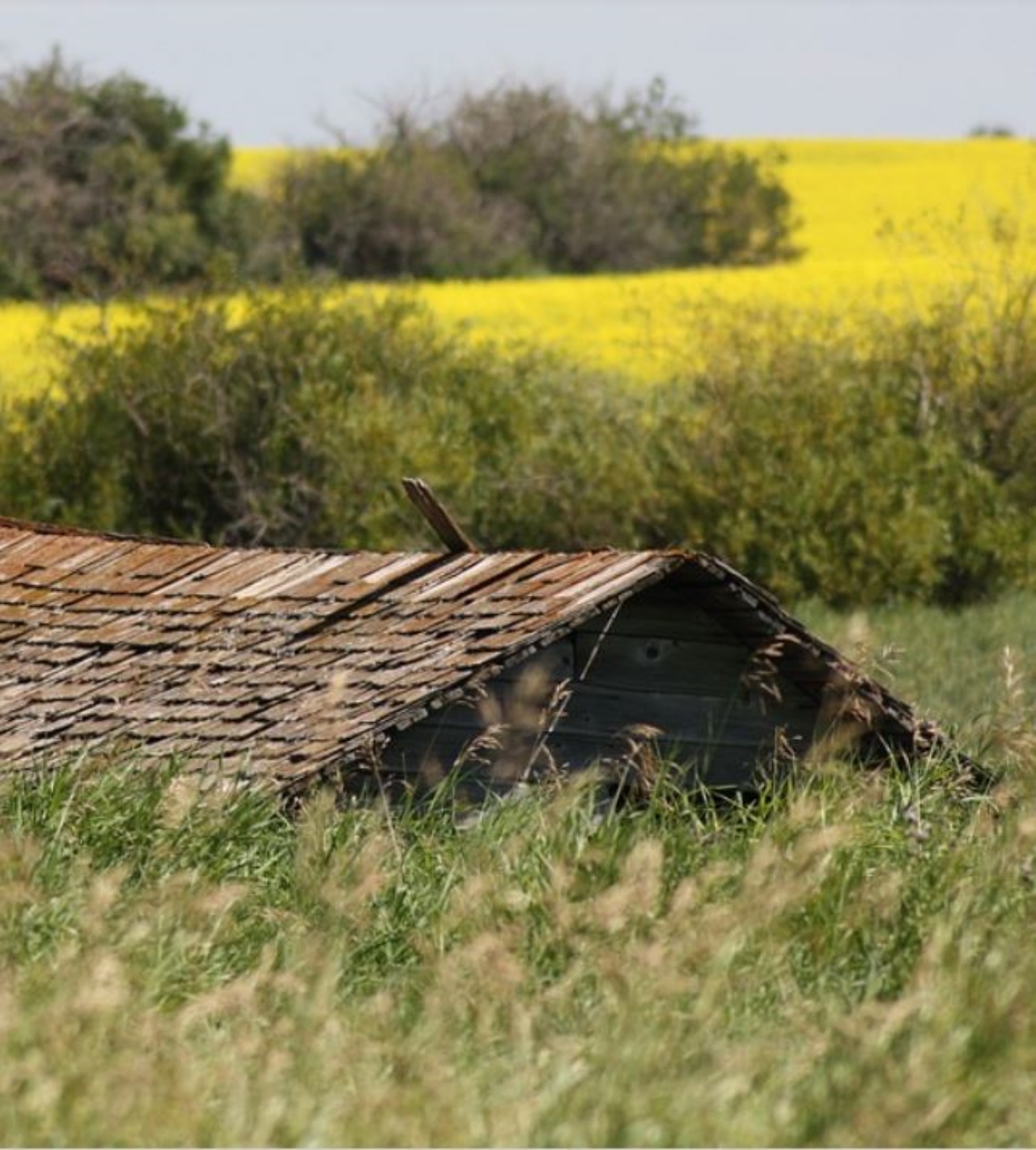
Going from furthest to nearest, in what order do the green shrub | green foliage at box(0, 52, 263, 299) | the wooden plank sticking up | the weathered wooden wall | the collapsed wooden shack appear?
green foliage at box(0, 52, 263, 299) → the green shrub → the wooden plank sticking up → the weathered wooden wall → the collapsed wooden shack

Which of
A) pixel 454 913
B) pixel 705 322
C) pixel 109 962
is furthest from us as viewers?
pixel 705 322

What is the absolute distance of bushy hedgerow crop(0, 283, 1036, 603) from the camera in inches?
1057

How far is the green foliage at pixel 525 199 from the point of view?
184 feet

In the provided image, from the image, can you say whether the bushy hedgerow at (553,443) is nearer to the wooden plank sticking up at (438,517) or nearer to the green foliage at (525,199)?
the wooden plank sticking up at (438,517)

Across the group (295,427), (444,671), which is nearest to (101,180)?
(295,427)

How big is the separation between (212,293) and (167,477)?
2217mm

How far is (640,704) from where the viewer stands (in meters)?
10.7

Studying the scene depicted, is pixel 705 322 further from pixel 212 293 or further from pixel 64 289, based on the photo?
pixel 64 289

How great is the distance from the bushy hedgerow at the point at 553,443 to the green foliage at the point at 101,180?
17644 millimetres

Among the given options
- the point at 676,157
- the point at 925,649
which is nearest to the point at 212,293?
the point at 925,649

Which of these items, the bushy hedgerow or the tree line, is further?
the tree line

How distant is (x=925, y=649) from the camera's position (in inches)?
826

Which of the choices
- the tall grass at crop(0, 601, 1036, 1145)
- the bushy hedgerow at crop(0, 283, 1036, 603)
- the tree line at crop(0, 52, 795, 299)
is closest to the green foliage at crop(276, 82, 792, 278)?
the tree line at crop(0, 52, 795, 299)

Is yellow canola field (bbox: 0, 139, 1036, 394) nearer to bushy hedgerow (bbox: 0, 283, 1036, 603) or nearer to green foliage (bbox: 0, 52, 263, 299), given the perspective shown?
bushy hedgerow (bbox: 0, 283, 1036, 603)
